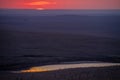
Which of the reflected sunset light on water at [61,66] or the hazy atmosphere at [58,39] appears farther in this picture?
the reflected sunset light on water at [61,66]

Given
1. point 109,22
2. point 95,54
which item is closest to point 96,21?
point 109,22

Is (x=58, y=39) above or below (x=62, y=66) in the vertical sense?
above

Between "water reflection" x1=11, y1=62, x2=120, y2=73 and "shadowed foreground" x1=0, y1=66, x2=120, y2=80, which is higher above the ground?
"water reflection" x1=11, y1=62, x2=120, y2=73

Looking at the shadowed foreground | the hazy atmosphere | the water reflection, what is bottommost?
the shadowed foreground

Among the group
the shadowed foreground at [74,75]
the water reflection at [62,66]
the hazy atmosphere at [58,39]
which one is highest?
the hazy atmosphere at [58,39]

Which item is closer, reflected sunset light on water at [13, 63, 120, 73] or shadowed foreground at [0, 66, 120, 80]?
shadowed foreground at [0, 66, 120, 80]

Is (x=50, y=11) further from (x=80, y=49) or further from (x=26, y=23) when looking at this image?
(x=80, y=49)

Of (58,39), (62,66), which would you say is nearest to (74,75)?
(62,66)

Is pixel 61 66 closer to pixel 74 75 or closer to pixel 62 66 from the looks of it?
pixel 62 66

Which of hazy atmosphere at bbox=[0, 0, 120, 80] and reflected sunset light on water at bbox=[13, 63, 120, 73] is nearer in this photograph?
hazy atmosphere at bbox=[0, 0, 120, 80]
